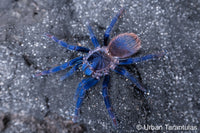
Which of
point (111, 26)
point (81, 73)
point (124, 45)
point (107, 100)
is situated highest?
point (111, 26)

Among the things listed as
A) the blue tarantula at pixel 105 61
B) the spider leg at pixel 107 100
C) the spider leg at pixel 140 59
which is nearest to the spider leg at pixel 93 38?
the blue tarantula at pixel 105 61

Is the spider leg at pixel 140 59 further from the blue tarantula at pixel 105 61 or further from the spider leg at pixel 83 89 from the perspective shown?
the spider leg at pixel 83 89

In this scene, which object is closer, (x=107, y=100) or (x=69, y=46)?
(x=107, y=100)

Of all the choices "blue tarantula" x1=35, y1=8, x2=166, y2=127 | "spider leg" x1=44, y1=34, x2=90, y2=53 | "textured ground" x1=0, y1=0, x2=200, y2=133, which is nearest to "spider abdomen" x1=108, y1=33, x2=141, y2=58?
"blue tarantula" x1=35, y1=8, x2=166, y2=127

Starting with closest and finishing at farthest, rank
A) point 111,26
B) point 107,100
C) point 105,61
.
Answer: point 107,100, point 105,61, point 111,26

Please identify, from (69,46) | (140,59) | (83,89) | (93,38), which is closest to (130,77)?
(140,59)

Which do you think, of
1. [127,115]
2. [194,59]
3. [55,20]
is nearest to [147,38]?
[194,59]

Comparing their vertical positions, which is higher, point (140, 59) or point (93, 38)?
point (93, 38)

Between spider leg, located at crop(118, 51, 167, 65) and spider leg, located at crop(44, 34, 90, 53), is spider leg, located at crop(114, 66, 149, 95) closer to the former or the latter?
spider leg, located at crop(118, 51, 167, 65)

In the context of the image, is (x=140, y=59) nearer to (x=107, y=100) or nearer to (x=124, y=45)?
(x=124, y=45)
